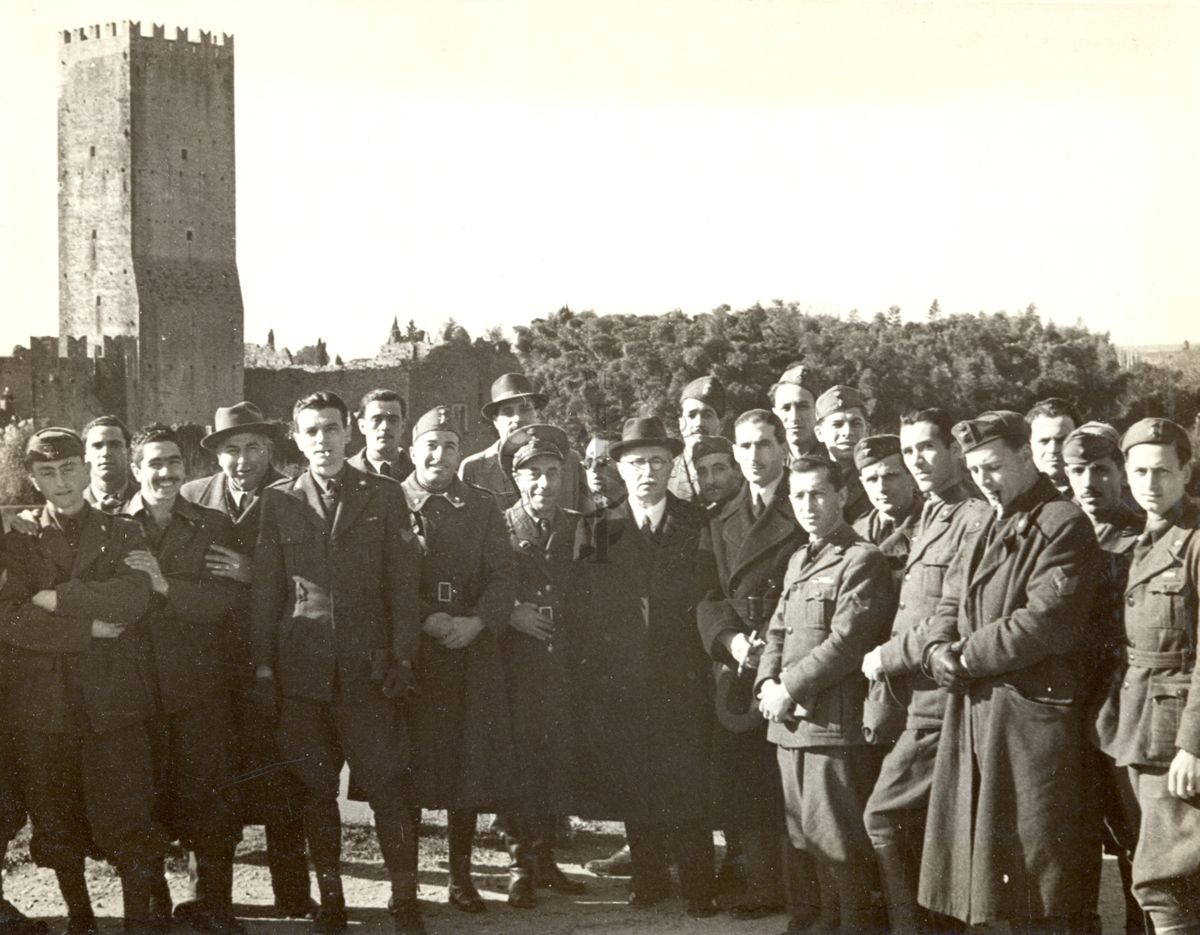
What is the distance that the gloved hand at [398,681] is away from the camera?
23.4 feet

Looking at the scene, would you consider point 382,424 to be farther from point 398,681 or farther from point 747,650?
point 747,650

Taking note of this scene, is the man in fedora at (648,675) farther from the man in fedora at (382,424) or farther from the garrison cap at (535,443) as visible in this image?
the man in fedora at (382,424)

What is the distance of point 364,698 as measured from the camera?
7.17 meters

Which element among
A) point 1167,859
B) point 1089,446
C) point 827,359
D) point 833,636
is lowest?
point 1167,859

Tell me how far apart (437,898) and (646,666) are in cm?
155

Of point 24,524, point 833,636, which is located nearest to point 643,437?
point 833,636

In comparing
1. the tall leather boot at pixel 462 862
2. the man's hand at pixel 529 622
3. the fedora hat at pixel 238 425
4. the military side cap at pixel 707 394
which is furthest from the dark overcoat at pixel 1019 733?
the fedora hat at pixel 238 425

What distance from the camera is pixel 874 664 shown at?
21.7 ft

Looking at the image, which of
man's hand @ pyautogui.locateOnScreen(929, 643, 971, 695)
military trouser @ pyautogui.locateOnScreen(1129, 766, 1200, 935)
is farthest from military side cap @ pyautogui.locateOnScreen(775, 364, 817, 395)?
military trouser @ pyautogui.locateOnScreen(1129, 766, 1200, 935)

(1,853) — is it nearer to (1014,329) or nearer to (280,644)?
(280,644)

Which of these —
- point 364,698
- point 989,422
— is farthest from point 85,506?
point 989,422

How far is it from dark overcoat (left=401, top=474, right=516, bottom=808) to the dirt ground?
579 mm

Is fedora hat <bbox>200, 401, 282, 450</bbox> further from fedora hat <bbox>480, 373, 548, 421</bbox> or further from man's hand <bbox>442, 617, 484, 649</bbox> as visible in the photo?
fedora hat <bbox>480, 373, 548, 421</bbox>

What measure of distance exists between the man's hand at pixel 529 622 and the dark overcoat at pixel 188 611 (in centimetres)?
131
